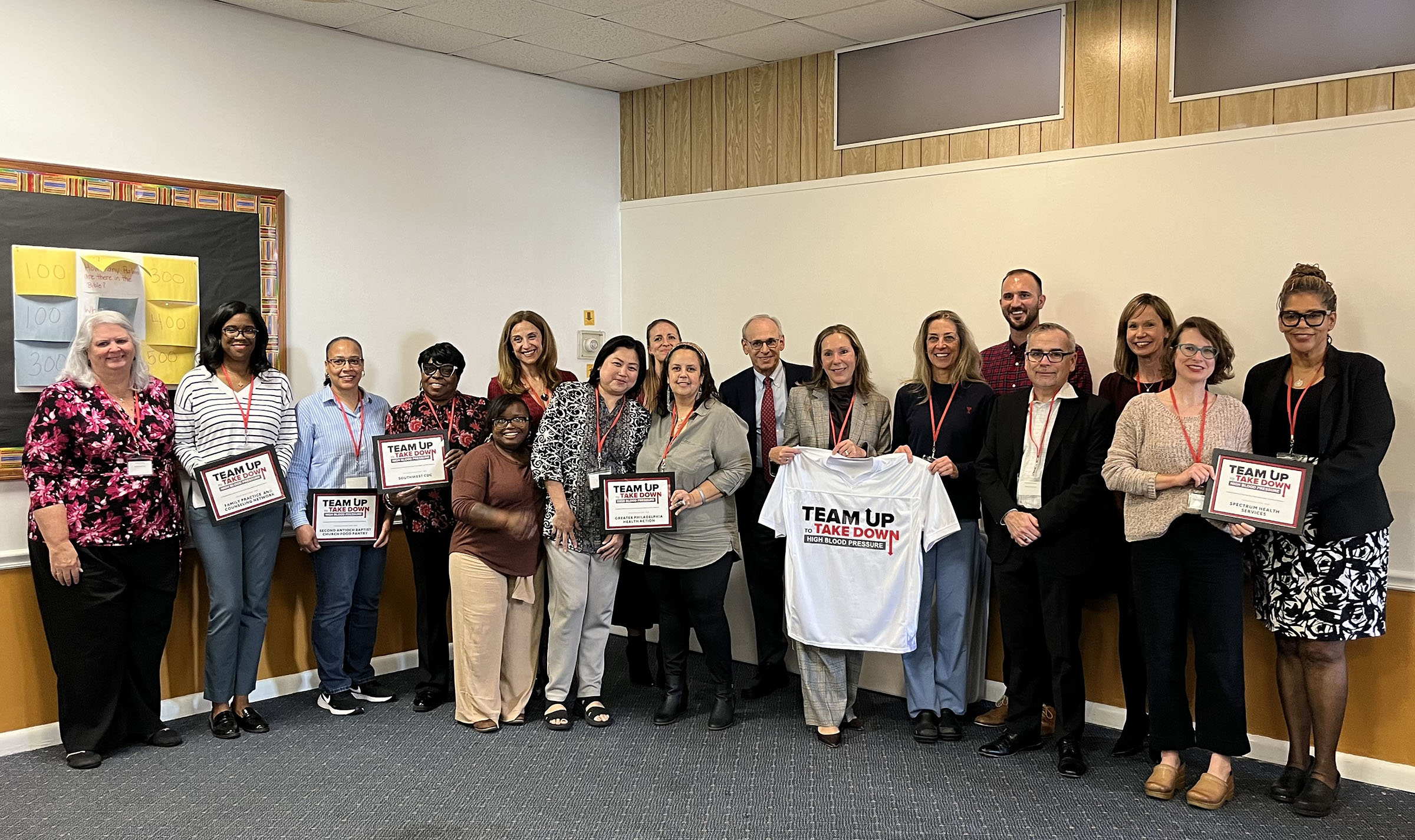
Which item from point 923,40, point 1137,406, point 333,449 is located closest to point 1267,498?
point 1137,406

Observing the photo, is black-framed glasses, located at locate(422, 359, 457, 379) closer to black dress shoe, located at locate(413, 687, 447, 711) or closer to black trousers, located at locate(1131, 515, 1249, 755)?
black dress shoe, located at locate(413, 687, 447, 711)

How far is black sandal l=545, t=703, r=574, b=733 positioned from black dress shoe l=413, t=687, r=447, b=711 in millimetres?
551

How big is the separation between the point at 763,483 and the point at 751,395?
40 centimetres

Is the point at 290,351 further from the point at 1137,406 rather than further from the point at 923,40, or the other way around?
the point at 1137,406

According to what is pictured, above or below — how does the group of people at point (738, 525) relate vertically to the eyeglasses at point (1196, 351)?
below

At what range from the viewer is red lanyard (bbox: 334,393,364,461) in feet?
15.6

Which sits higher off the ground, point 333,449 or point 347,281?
point 347,281

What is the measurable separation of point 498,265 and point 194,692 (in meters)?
2.57

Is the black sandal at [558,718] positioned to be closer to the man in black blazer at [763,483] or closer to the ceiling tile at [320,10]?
the man in black blazer at [763,483]

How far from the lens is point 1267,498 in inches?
137

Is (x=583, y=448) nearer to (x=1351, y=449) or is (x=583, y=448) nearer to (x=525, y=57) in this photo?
(x=525, y=57)

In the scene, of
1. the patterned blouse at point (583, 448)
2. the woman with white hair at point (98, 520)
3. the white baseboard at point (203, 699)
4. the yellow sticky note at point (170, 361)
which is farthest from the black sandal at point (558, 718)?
the yellow sticky note at point (170, 361)

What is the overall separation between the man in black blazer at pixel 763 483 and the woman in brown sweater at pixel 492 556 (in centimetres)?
93

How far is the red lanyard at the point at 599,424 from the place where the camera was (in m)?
4.54
